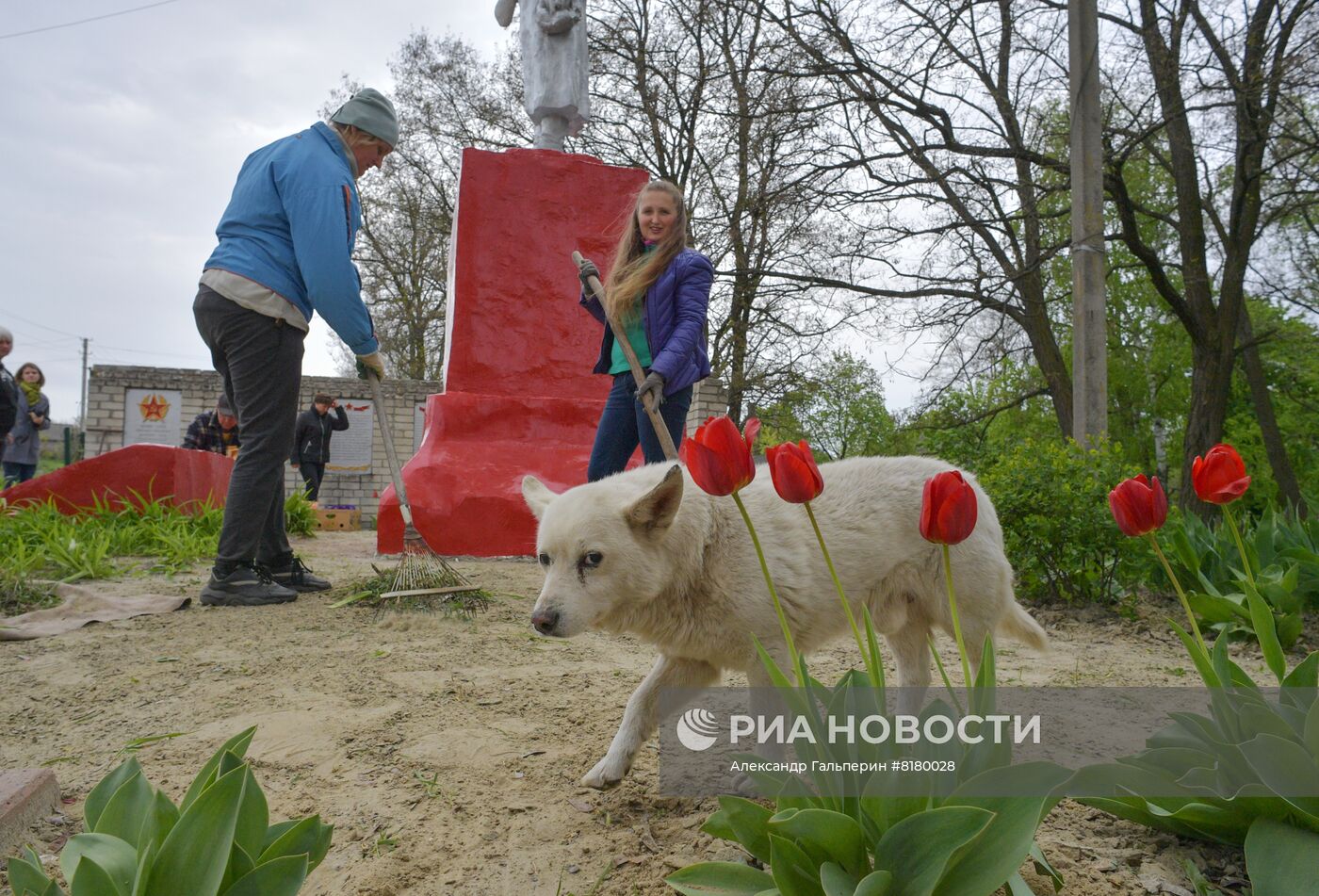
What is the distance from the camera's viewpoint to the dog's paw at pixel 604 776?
85.5 inches

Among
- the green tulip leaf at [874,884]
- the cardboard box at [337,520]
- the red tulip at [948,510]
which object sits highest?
the red tulip at [948,510]

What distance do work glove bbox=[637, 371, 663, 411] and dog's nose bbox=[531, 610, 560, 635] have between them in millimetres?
1536

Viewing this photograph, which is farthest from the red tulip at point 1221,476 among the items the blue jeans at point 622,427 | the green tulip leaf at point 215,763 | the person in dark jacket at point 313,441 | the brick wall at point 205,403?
the brick wall at point 205,403

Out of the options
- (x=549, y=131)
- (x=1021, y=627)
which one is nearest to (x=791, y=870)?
(x=1021, y=627)

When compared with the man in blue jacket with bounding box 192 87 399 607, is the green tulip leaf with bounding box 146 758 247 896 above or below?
below

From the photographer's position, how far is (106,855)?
3.81 ft

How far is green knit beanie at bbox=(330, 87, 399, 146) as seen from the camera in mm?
4426

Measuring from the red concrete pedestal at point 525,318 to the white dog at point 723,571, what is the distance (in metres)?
3.95

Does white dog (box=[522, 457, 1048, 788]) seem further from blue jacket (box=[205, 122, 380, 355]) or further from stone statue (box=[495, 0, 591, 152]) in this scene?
stone statue (box=[495, 0, 591, 152])

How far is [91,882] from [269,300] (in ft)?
11.8

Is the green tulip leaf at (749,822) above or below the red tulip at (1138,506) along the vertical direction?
below

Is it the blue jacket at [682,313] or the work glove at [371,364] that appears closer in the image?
the blue jacket at [682,313]

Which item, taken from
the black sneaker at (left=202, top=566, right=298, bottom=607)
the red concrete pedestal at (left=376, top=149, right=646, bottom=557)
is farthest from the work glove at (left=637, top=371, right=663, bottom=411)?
the red concrete pedestal at (left=376, top=149, right=646, bottom=557)

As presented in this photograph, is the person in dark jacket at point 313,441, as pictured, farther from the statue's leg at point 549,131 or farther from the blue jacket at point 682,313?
the blue jacket at point 682,313
